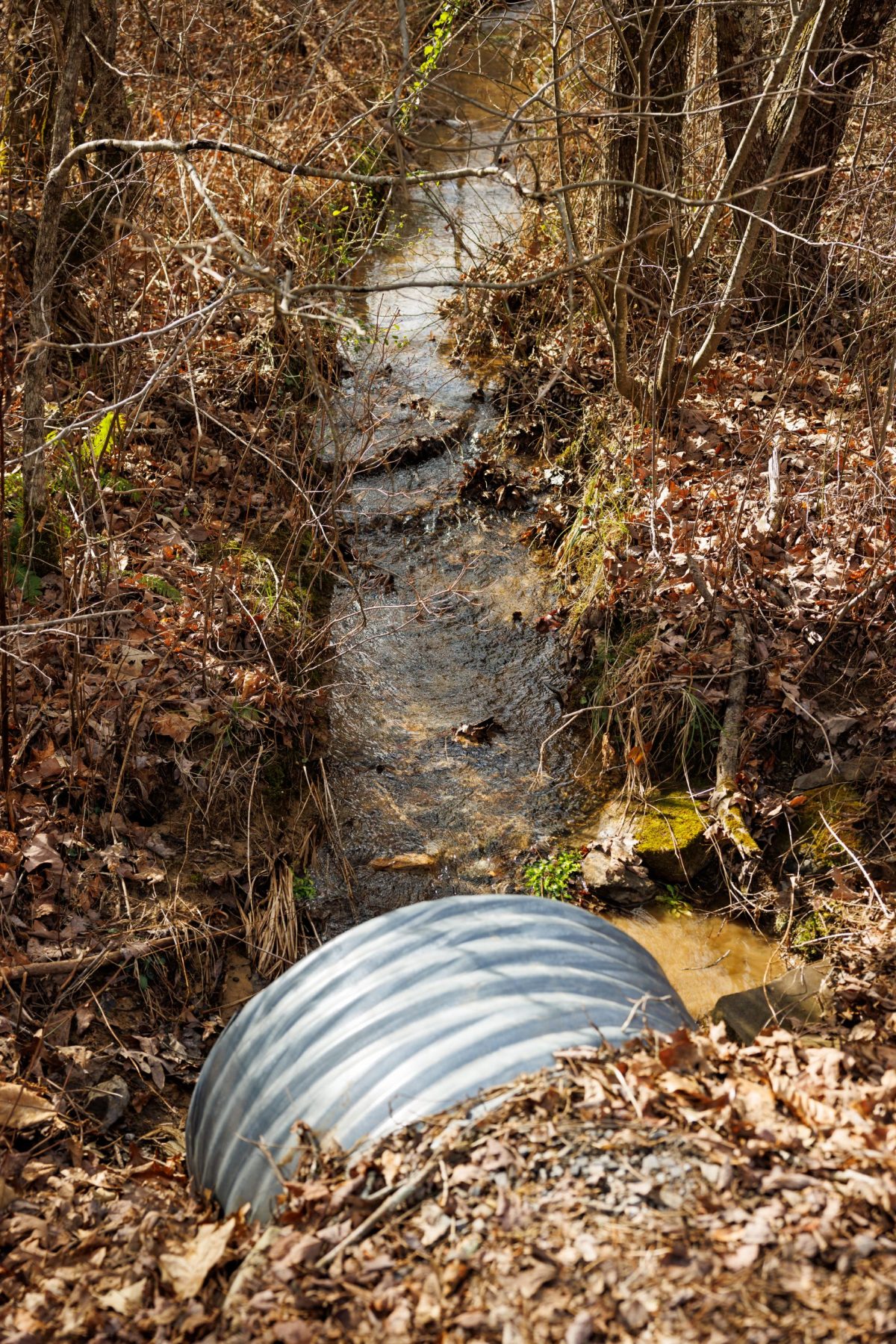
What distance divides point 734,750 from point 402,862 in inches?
74.8

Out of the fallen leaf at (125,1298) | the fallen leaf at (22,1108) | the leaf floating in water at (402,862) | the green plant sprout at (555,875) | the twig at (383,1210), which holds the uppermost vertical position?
the twig at (383,1210)

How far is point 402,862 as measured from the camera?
213 inches

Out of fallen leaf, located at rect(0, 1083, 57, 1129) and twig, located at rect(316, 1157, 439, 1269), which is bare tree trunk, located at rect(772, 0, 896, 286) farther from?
fallen leaf, located at rect(0, 1083, 57, 1129)

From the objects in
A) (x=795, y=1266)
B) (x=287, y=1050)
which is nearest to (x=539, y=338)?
(x=287, y=1050)

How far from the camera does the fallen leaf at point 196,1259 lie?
108 inches

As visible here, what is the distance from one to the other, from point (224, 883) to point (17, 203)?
222 inches

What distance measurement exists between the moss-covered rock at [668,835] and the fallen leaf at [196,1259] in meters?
2.99

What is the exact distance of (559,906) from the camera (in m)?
3.46

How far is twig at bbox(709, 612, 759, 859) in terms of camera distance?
5211 mm

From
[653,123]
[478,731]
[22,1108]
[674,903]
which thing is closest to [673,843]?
[674,903]

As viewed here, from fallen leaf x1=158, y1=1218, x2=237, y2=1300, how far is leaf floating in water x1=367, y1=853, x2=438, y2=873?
253cm

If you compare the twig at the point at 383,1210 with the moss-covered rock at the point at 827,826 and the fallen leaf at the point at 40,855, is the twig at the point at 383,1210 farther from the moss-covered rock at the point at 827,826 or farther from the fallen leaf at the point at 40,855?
the moss-covered rock at the point at 827,826

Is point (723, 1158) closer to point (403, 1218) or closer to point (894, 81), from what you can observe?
point (403, 1218)

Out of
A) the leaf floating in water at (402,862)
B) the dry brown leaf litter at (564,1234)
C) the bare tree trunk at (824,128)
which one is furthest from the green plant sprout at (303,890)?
the bare tree trunk at (824,128)
